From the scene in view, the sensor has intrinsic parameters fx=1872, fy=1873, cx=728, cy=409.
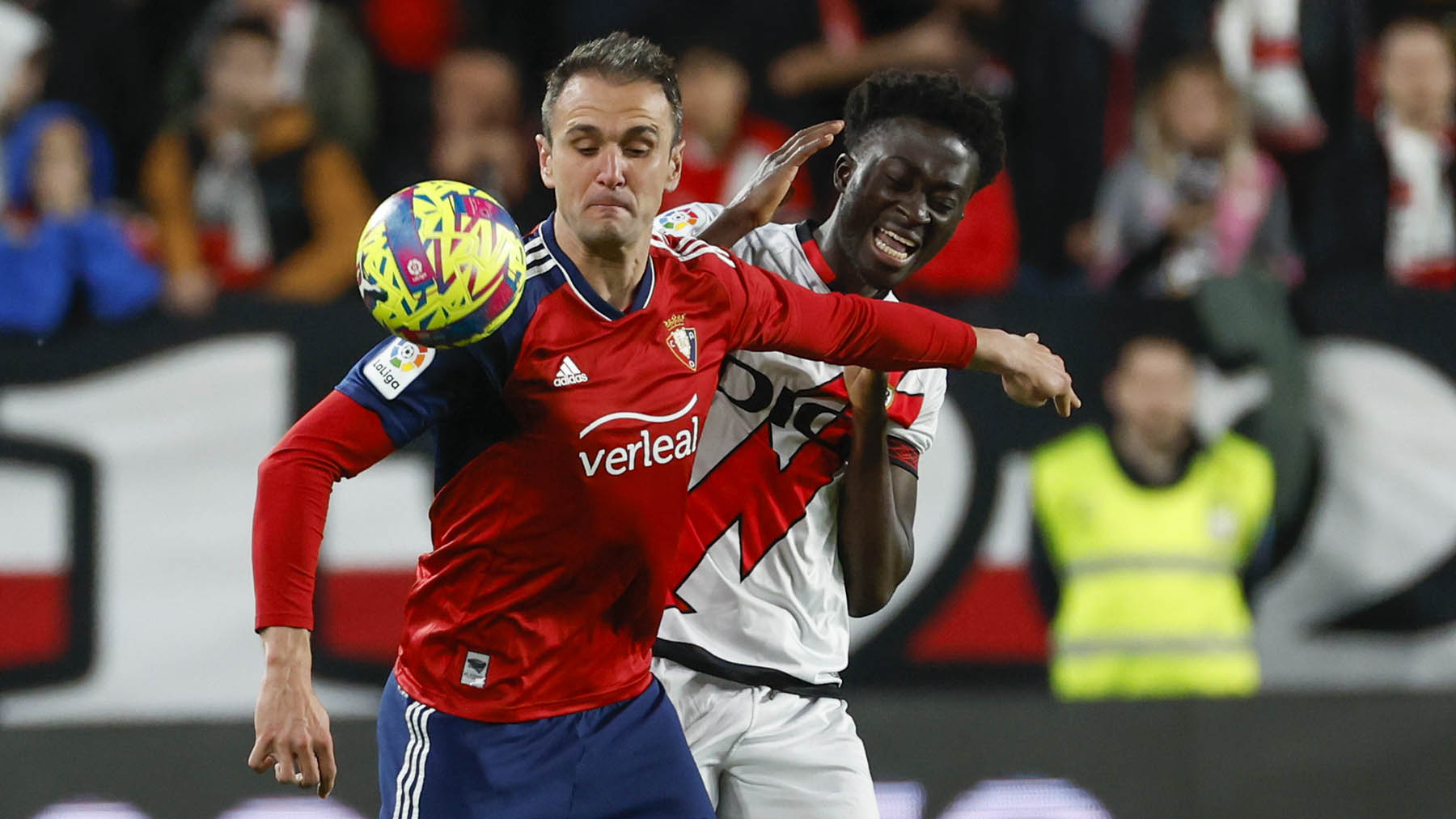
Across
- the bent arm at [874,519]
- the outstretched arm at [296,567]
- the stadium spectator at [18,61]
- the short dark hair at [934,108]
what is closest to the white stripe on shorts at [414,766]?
the outstretched arm at [296,567]

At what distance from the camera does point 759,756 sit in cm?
408

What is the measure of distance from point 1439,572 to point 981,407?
5.65 feet

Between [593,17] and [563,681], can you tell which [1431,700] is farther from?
[593,17]

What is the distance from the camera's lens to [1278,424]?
21.8 ft

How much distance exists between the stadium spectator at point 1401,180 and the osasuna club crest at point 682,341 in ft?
14.4

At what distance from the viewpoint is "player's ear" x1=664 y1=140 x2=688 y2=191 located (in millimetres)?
3531

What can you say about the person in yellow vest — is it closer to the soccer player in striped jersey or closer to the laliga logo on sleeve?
the soccer player in striped jersey

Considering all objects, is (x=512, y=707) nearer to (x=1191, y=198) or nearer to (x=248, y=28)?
(x=1191, y=198)

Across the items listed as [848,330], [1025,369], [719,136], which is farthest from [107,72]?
[1025,369]

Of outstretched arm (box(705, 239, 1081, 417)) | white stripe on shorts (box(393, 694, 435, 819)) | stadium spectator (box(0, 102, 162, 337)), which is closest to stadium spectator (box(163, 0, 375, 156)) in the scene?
stadium spectator (box(0, 102, 162, 337))

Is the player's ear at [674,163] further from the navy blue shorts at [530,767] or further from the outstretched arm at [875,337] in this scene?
the navy blue shorts at [530,767]

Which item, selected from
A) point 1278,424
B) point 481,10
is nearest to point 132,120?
point 481,10

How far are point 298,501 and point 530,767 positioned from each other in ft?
2.49

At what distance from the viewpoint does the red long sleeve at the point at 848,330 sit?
3646 millimetres
